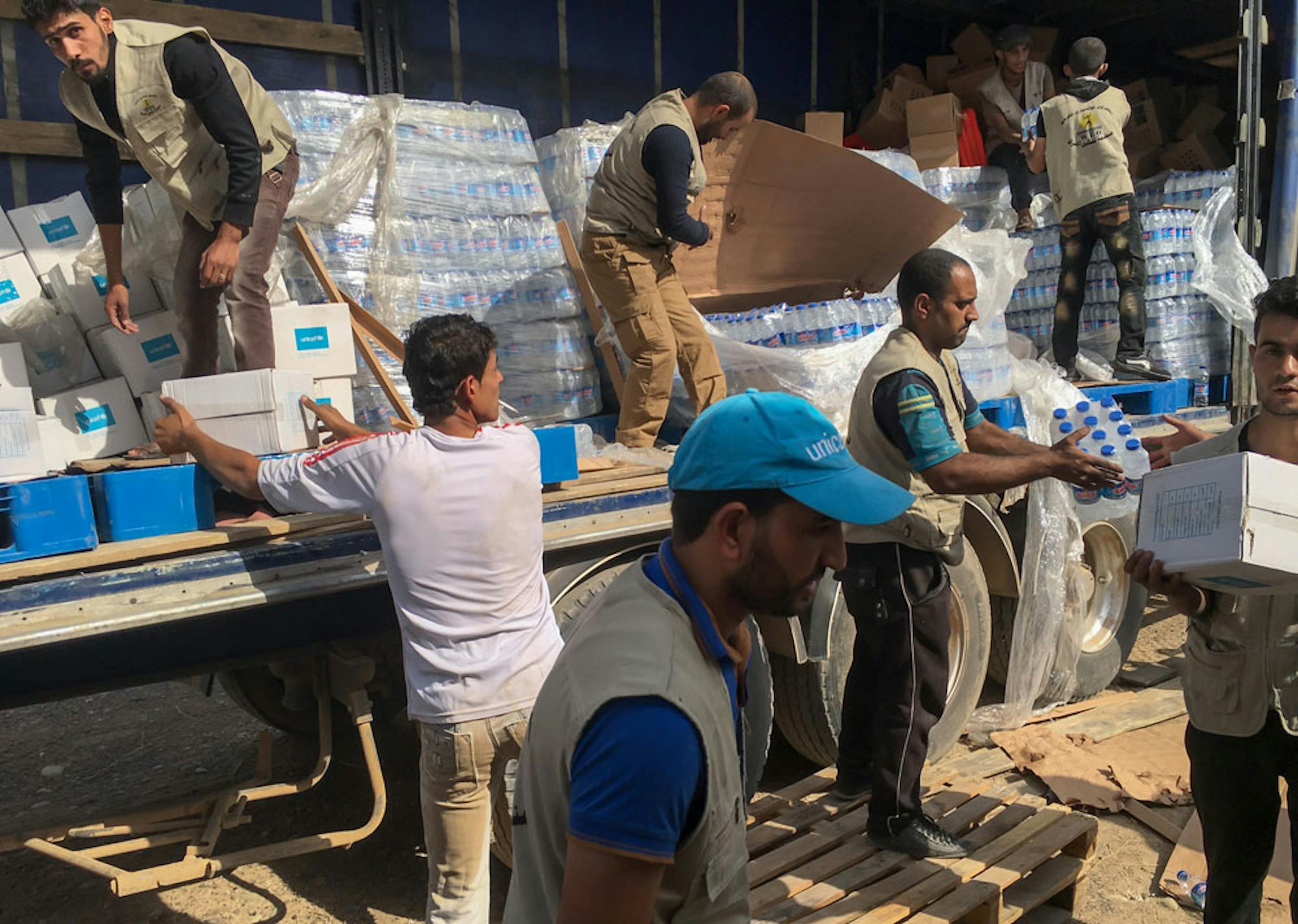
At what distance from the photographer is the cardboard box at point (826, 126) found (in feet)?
23.5

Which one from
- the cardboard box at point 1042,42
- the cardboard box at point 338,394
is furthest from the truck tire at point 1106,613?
the cardboard box at point 1042,42

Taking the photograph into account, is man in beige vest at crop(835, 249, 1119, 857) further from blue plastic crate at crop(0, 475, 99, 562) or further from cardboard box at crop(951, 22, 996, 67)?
cardboard box at crop(951, 22, 996, 67)

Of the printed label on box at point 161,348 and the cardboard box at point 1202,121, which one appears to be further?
the cardboard box at point 1202,121

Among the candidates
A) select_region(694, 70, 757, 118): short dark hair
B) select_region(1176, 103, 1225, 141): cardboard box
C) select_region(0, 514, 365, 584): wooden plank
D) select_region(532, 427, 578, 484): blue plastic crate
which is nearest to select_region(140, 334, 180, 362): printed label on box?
select_region(0, 514, 365, 584): wooden plank

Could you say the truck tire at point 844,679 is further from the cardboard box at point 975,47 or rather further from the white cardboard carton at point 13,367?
the cardboard box at point 975,47

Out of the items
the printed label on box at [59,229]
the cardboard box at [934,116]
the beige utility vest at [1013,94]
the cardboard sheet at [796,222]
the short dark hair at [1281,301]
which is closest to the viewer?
the short dark hair at [1281,301]

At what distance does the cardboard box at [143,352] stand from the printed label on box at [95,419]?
14 centimetres

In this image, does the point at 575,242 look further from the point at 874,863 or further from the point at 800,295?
the point at 874,863

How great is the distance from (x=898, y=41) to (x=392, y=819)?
7.14 metres

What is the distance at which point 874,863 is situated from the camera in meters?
3.16

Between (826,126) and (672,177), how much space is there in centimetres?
359

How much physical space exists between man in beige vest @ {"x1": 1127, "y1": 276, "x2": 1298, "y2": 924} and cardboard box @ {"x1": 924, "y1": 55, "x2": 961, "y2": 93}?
6118 mm

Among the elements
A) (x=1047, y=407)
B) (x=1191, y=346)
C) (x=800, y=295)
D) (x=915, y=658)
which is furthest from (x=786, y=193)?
(x=915, y=658)

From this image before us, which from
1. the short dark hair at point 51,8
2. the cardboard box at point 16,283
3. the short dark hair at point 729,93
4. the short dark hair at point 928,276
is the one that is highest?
the short dark hair at point 51,8
